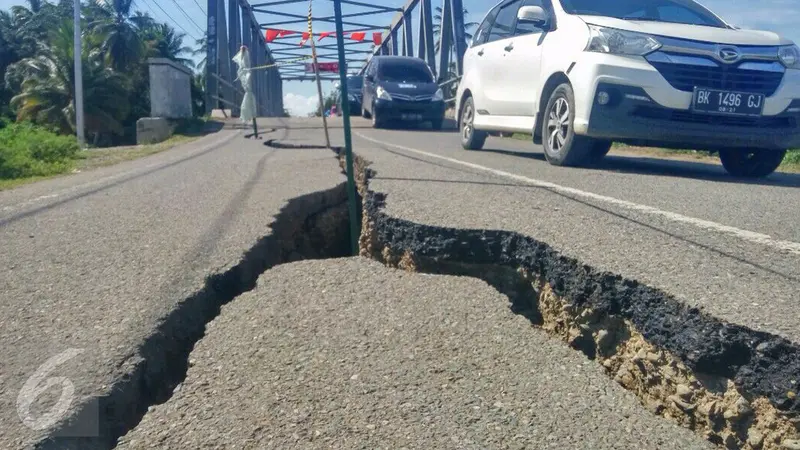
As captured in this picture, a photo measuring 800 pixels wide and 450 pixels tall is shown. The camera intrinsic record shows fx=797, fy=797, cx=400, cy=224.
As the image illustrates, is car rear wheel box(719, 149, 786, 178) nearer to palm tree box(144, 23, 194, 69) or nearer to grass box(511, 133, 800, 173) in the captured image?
grass box(511, 133, 800, 173)

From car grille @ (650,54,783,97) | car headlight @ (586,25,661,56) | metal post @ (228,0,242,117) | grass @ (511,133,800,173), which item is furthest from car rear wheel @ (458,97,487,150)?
metal post @ (228,0,242,117)

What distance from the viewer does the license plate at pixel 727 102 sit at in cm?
586

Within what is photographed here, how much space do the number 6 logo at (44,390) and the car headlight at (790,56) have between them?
220 inches

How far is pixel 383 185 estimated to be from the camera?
5145 mm

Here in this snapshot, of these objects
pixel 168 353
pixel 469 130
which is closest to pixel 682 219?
pixel 168 353

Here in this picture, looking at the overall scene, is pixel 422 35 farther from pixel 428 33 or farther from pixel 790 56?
pixel 790 56

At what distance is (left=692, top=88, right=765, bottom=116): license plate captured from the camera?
231 inches

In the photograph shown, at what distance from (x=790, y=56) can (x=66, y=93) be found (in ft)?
117

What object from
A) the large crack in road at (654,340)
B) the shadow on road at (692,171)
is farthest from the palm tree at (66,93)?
the large crack in road at (654,340)

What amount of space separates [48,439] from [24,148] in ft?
36.5

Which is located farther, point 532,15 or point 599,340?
point 532,15

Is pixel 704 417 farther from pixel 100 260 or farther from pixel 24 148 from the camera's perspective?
pixel 24 148

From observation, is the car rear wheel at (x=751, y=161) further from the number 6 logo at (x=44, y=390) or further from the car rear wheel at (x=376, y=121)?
the car rear wheel at (x=376, y=121)

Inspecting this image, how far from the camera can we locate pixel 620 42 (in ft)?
19.7
